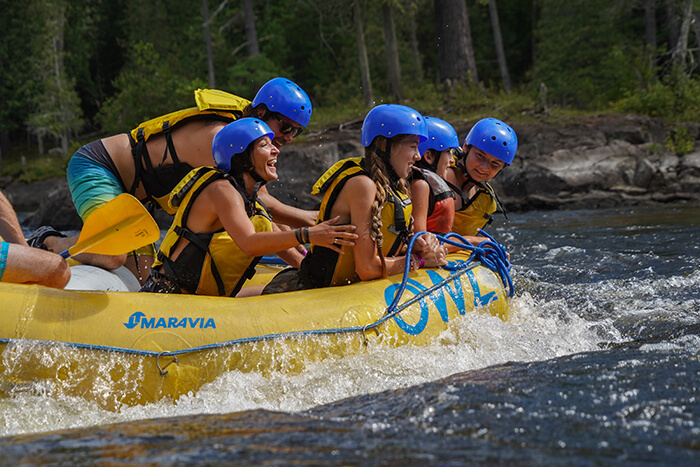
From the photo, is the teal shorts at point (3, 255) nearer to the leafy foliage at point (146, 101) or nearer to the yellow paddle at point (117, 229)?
the yellow paddle at point (117, 229)

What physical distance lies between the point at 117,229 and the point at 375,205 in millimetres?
1554

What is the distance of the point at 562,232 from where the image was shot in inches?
415

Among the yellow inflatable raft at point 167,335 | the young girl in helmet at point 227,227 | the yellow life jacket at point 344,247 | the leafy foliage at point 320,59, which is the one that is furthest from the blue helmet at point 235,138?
the leafy foliage at point 320,59

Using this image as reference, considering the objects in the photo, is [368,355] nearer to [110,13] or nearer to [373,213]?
[373,213]

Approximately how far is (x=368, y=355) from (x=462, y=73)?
574 inches

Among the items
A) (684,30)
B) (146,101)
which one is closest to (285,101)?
(684,30)

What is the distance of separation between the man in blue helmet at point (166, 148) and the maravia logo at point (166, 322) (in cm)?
140

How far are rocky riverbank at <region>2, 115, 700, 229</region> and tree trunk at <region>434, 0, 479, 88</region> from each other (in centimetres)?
250

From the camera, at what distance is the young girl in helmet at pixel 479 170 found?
583cm

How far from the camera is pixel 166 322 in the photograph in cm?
397

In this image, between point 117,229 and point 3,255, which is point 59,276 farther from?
point 117,229

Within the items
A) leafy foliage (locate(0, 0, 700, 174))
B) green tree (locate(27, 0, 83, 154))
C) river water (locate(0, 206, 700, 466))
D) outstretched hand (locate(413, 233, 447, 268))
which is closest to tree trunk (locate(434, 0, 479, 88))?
leafy foliage (locate(0, 0, 700, 174))

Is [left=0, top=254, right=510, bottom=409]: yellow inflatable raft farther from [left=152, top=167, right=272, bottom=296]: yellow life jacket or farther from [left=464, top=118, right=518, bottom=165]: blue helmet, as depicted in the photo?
[left=464, top=118, right=518, bottom=165]: blue helmet

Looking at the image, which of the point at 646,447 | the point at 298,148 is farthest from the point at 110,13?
the point at 646,447
